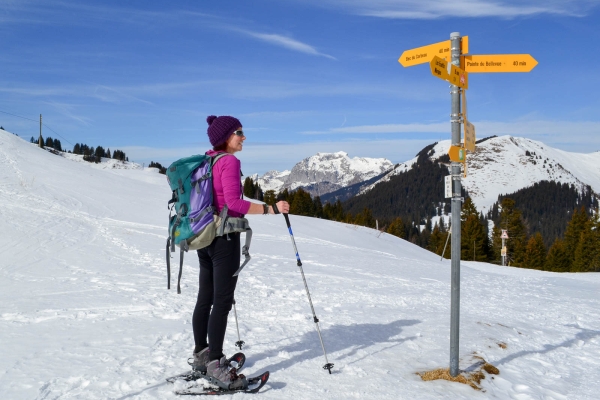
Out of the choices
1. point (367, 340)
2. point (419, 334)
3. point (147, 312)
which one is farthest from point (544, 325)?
point (147, 312)

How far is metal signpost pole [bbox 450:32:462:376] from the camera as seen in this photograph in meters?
4.57

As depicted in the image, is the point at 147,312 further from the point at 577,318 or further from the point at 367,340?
the point at 577,318

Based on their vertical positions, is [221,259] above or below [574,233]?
above

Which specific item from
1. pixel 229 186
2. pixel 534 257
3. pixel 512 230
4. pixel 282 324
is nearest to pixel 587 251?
pixel 534 257

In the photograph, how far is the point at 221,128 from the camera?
13.8ft

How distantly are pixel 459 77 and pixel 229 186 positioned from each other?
2.65 metres

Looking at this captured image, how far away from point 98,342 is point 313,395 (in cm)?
277

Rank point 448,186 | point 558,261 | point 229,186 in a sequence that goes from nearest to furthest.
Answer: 1. point 229,186
2. point 448,186
3. point 558,261

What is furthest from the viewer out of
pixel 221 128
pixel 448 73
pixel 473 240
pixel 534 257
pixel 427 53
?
pixel 534 257

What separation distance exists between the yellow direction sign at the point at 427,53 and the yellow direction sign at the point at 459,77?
0.26 meters

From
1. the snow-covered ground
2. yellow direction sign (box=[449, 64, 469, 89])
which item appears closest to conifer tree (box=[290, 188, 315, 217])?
the snow-covered ground

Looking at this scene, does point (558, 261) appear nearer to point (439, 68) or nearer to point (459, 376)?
point (459, 376)

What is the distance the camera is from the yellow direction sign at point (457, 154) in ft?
14.7

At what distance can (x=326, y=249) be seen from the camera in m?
17.2
